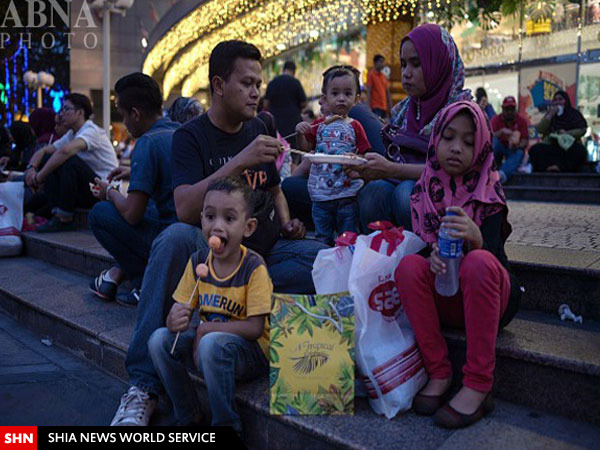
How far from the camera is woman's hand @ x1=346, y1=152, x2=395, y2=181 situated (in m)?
2.67

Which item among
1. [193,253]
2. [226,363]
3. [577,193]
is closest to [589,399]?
[226,363]

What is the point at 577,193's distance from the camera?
23.6 feet

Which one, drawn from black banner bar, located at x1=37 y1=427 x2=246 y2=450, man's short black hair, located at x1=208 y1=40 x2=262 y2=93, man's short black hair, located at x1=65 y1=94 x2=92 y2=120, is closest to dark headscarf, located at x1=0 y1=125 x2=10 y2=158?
man's short black hair, located at x1=65 y1=94 x2=92 y2=120

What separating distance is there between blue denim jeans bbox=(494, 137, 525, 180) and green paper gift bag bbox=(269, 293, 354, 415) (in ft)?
23.6

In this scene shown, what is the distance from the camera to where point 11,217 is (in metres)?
5.85

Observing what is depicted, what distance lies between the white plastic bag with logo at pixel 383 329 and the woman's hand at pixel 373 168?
0.41 meters

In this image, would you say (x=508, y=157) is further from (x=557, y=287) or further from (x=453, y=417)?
(x=453, y=417)

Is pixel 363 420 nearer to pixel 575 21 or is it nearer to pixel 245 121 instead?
pixel 245 121

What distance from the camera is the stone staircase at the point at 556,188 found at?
716 centimetres

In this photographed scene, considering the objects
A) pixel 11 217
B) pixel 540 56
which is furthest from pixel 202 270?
pixel 540 56

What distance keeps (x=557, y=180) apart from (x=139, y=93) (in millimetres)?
6460

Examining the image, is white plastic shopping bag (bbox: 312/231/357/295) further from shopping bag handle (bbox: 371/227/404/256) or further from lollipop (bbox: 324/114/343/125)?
lollipop (bbox: 324/114/343/125)

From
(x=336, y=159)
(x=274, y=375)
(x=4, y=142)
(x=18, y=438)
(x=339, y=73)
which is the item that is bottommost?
(x=18, y=438)

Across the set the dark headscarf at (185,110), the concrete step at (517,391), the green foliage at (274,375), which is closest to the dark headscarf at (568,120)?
the dark headscarf at (185,110)
